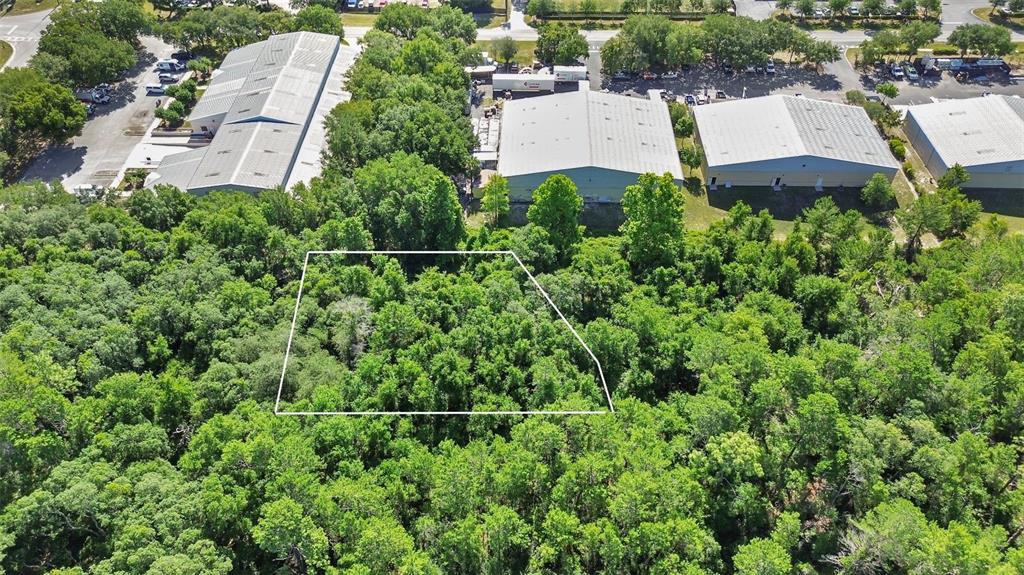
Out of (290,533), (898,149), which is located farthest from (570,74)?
(290,533)

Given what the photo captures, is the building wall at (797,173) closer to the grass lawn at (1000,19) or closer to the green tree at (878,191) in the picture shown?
the green tree at (878,191)

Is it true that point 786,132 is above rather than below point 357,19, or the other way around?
below

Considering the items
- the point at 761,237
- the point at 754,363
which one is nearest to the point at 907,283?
the point at 761,237

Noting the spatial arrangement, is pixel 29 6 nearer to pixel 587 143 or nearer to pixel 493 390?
pixel 587 143

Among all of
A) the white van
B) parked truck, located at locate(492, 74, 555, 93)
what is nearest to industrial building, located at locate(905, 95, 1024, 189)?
parked truck, located at locate(492, 74, 555, 93)

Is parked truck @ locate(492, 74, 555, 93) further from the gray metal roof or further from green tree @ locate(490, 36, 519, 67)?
→ the gray metal roof

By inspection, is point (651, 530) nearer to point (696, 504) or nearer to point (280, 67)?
point (696, 504)
